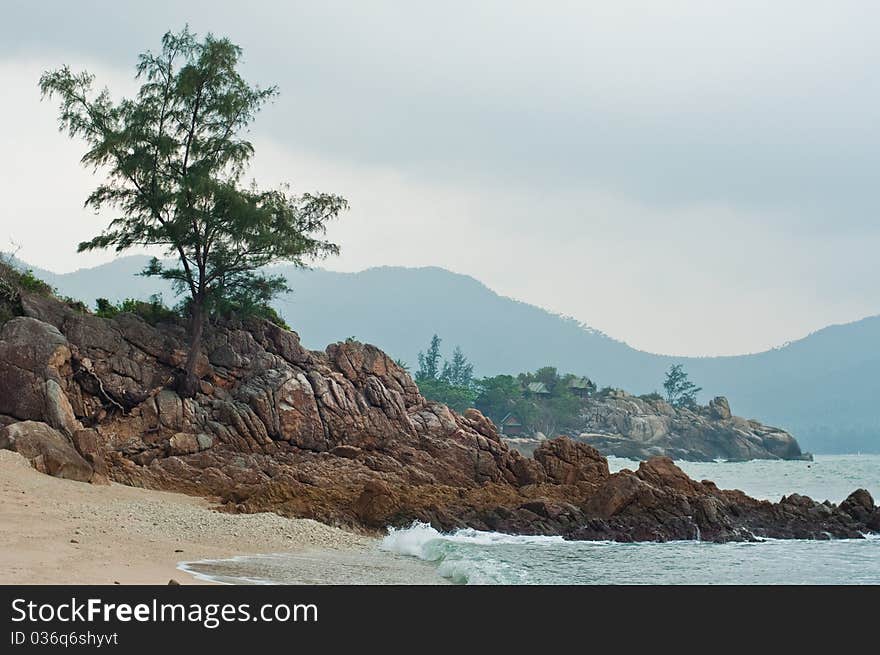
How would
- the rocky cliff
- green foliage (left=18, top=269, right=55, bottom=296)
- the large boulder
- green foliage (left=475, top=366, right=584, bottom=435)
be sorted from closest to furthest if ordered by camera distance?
the large boulder, the rocky cliff, green foliage (left=18, top=269, right=55, bottom=296), green foliage (left=475, top=366, right=584, bottom=435)

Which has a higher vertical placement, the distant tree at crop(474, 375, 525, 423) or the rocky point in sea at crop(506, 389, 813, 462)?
the distant tree at crop(474, 375, 525, 423)

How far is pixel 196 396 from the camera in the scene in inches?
1244

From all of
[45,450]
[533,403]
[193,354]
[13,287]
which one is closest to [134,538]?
[45,450]

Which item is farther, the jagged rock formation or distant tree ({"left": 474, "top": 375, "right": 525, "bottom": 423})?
the jagged rock formation

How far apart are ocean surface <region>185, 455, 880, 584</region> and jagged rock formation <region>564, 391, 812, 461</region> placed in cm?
10598

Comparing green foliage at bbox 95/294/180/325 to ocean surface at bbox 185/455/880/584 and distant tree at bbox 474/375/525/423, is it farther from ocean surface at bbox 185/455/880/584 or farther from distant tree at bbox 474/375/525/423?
distant tree at bbox 474/375/525/423

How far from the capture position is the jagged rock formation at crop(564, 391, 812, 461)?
444 feet

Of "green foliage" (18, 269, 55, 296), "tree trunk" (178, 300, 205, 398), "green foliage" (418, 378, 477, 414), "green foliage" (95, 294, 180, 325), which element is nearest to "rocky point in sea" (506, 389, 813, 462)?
"green foliage" (418, 378, 477, 414)

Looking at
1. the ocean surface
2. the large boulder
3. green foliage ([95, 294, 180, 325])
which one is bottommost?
the ocean surface

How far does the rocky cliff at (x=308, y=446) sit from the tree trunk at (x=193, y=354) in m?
0.37

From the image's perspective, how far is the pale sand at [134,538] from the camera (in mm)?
13742

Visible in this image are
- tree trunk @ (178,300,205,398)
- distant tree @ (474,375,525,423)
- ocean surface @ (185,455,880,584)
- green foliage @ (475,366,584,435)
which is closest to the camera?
ocean surface @ (185,455,880,584)
